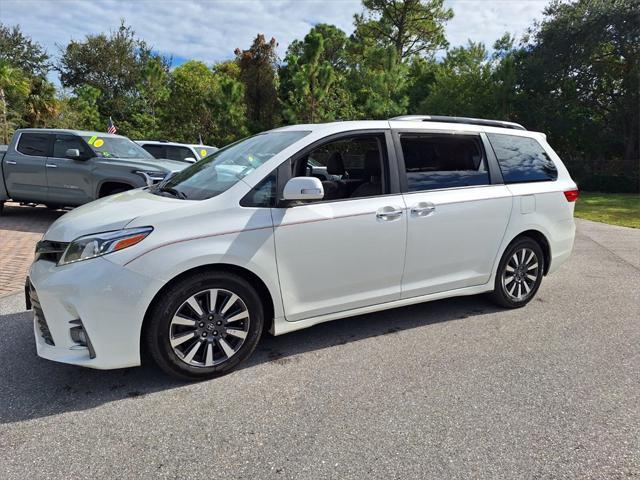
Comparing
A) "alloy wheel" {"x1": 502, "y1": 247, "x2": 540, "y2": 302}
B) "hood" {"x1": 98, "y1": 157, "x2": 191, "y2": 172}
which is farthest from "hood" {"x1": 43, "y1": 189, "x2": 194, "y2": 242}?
"hood" {"x1": 98, "y1": 157, "x2": 191, "y2": 172}

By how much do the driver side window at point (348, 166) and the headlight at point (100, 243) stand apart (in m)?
1.19

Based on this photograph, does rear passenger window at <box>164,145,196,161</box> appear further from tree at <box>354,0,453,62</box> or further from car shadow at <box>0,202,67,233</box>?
tree at <box>354,0,453,62</box>

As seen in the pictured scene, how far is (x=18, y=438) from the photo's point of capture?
8.13ft

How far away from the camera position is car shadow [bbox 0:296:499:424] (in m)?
2.84

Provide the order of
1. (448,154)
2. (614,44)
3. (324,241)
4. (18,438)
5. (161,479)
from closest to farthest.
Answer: (161,479) < (18,438) < (324,241) < (448,154) < (614,44)

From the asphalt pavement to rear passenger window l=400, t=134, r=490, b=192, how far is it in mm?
1310

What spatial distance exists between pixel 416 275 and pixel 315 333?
3.28ft

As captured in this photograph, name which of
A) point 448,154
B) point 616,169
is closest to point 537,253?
point 448,154

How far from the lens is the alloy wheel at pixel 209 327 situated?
2.97 metres

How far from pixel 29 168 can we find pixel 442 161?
8.51 meters

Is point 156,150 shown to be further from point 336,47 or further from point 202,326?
point 336,47

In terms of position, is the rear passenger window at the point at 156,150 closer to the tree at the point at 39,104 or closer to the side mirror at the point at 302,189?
the side mirror at the point at 302,189

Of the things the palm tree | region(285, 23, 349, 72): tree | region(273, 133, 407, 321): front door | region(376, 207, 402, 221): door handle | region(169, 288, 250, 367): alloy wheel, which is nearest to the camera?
region(169, 288, 250, 367): alloy wheel

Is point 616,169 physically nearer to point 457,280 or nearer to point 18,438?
point 457,280
